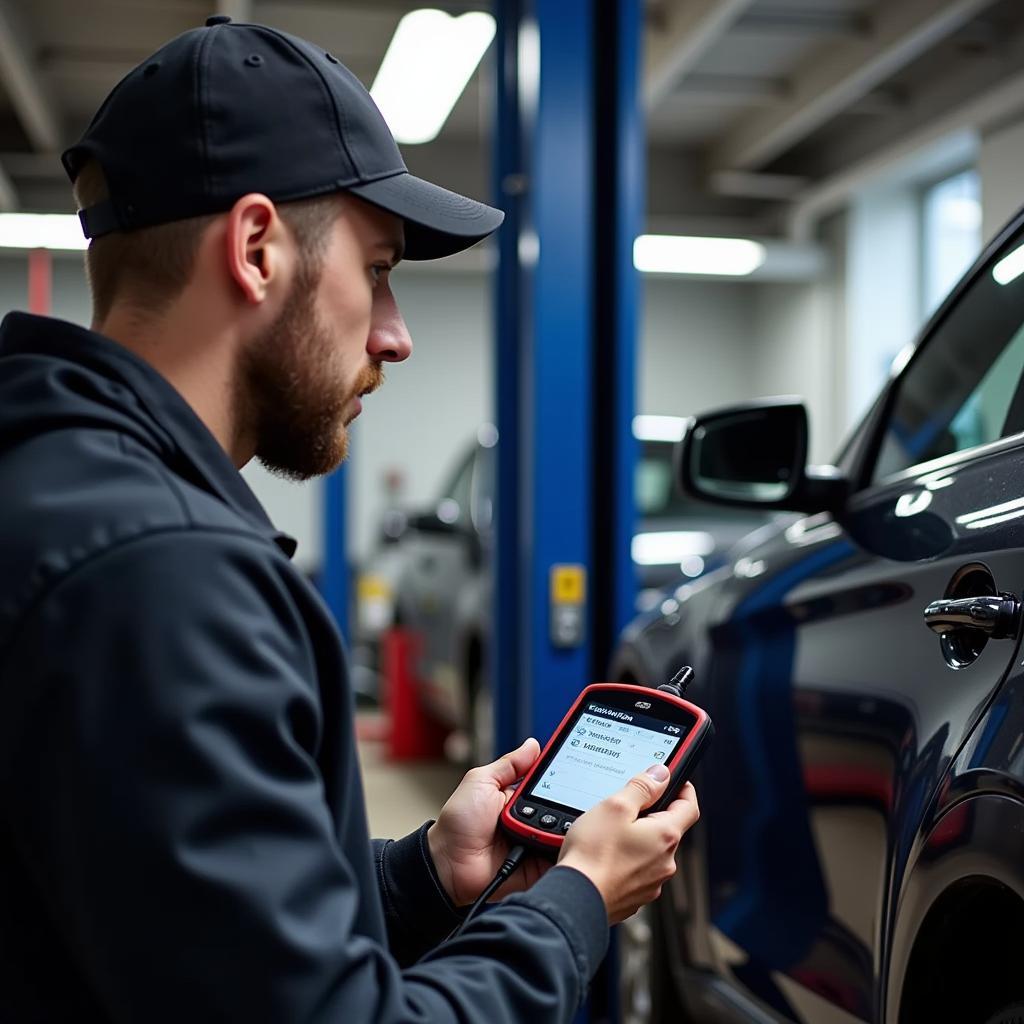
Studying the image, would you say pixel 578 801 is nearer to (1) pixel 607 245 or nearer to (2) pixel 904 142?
(1) pixel 607 245

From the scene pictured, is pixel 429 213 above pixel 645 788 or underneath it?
above

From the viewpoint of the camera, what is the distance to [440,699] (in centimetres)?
703

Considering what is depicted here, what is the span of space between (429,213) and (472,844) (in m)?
0.61

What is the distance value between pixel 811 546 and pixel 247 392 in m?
1.20

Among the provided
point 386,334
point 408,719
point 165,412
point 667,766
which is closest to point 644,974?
point 667,766

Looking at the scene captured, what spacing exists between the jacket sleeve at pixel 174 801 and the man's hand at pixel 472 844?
0.45 m

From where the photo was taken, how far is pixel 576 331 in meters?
3.80

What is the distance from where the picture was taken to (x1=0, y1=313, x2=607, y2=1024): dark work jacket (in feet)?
2.95

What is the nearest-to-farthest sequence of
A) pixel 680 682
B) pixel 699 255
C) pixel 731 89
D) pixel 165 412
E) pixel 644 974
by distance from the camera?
1. pixel 165 412
2. pixel 680 682
3. pixel 644 974
4. pixel 731 89
5. pixel 699 255

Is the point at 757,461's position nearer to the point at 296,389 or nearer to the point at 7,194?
the point at 296,389

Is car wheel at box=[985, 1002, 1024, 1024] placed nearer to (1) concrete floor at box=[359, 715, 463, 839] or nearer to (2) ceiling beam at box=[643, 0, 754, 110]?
(1) concrete floor at box=[359, 715, 463, 839]

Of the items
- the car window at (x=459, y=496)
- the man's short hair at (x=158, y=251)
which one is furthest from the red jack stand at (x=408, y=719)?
the man's short hair at (x=158, y=251)

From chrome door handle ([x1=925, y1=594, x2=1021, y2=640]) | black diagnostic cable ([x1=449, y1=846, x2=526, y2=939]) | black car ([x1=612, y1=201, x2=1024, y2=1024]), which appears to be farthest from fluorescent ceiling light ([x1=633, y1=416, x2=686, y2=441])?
black diagnostic cable ([x1=449, y1=846, x2=526, y2=939])

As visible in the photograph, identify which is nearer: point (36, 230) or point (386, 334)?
point (386, 334)
